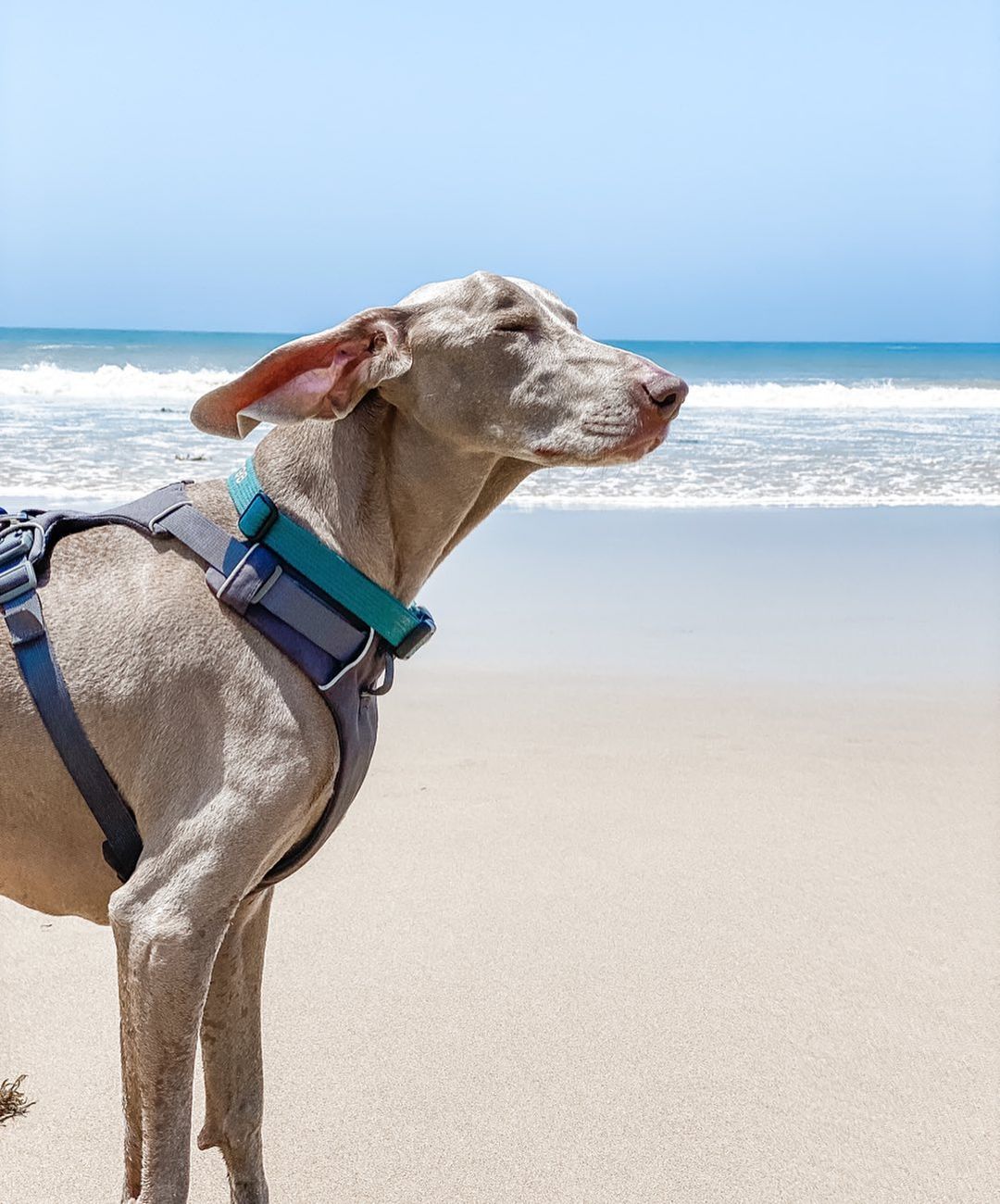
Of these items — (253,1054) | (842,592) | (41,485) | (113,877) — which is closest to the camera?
(113,877)

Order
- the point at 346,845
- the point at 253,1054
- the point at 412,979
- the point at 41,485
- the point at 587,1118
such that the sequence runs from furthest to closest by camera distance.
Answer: the point at 41,485, the point at 346,845, the point at 412,979, the point at 587,1118, the point at 253,1054

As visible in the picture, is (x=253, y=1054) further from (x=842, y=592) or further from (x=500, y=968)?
(x=842, y=592)

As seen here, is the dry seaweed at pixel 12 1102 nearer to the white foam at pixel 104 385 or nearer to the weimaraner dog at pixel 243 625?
the weimaraner dog at pixel 243 625

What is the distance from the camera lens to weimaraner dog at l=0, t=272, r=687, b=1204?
200 centimetres

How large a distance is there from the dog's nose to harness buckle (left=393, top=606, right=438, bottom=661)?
53 centimetres

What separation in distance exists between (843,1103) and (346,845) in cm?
184

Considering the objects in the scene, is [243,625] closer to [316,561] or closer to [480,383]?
[316,561]

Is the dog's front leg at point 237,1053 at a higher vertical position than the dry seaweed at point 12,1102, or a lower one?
higher

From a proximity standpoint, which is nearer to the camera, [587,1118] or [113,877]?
[113,877]

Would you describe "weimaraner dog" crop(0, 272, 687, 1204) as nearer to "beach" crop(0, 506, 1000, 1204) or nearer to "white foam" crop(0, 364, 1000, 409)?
"beach" crop(0, 506, 1000, 1204)

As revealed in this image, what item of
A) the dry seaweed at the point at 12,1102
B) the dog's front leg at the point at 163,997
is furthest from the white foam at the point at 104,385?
the dog's front leg at the point at 163,997

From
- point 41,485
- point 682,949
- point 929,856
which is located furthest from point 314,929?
point 41,485

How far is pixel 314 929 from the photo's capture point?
376 centimetres

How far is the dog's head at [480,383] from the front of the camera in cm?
210
